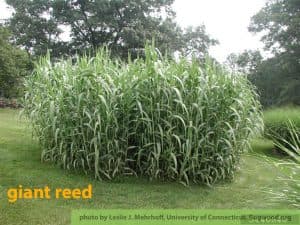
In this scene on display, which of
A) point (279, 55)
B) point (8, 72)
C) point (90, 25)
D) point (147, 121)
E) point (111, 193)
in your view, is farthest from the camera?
point (90, 25)

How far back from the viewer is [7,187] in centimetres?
301

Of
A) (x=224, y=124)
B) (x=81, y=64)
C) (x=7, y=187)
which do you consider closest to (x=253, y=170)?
(x=224, y=124)

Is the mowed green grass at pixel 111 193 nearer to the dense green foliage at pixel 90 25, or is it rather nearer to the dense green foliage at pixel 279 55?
the dense green foliage at pixel 279 55

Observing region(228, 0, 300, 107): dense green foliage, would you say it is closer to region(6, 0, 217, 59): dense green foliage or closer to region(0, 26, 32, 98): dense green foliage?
region(6, 0, 217, 59): dense green foliage

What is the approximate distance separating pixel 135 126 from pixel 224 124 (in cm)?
79

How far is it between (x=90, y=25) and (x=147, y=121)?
18058mm

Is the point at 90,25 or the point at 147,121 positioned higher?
the point at 90,25

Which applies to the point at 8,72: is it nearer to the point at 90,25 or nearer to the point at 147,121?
the point at 90,25

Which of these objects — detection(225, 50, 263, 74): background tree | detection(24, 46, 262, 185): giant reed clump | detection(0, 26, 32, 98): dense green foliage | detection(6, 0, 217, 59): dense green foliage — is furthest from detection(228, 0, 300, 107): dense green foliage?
detection(24, 46, 262, 185): giant reed clump

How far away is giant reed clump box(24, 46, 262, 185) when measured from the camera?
3.21 m

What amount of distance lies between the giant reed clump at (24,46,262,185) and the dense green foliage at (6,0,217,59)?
16268 mm

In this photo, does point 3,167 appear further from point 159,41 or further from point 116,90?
point 159,41

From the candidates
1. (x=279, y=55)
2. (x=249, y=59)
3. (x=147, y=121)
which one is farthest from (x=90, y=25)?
(x=147, y=121)

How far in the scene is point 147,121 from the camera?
127 inches
